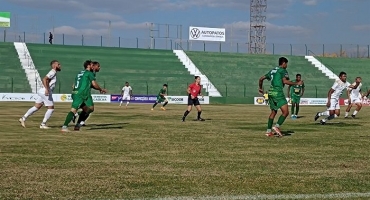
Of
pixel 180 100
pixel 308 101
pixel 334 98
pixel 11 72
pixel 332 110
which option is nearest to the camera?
pixel 332 110

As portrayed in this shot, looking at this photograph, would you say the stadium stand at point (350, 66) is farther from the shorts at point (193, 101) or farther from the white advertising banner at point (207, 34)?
the shorts at point (193, 101)

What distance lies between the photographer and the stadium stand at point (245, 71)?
63.3 meters

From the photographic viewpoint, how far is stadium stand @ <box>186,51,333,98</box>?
6331cm

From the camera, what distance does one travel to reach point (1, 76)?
56.8m

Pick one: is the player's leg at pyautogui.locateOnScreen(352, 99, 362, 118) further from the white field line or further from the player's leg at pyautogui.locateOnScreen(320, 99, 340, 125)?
the white field line

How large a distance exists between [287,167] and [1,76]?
50.7m

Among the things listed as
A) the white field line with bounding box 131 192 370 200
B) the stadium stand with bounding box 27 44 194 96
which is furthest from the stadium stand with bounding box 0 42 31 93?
the white field line with bounding box 131 192 370 200

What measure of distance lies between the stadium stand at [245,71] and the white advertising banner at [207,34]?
26.7ft

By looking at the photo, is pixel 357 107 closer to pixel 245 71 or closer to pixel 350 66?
pixel 245 71

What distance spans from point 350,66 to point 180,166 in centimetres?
6826

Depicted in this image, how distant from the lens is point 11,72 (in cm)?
5825

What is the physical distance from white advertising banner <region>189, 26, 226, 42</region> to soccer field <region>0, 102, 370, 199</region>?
67209mm

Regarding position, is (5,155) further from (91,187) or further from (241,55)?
(241,55)

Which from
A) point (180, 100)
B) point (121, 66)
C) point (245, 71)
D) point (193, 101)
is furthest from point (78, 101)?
point (245, 71)
